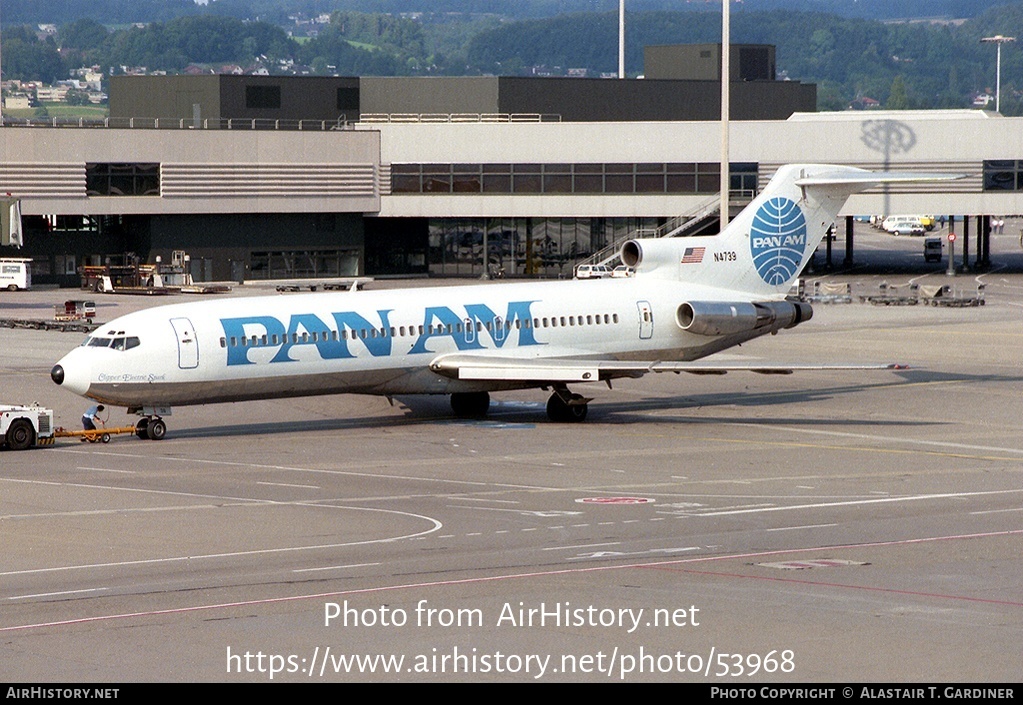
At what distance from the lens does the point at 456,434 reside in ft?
144

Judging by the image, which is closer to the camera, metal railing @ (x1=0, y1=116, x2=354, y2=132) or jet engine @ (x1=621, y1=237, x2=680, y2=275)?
jet engine @ (x1=621, y1=237, x2=680, y2=275)

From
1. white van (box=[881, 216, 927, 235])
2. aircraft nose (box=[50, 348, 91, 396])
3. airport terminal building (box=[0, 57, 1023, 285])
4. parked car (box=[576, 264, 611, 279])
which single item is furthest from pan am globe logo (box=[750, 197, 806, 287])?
white van (box=[881, 216, 927, 235])

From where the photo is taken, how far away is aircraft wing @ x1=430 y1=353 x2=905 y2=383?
4441 centimetres

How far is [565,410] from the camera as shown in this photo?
152 ft

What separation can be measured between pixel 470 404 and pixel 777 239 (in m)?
11.7

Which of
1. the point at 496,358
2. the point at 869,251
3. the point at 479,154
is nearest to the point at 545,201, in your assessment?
the point at 479,154

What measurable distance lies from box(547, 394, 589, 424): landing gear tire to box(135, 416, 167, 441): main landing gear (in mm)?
10973

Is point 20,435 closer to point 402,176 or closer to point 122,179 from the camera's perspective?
point 122,179

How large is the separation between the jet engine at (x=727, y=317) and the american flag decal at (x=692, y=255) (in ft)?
6.19

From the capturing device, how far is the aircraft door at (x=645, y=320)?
48219 millimetres

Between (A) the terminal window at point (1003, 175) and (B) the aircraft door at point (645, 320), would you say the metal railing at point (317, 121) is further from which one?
(B) the aircraft door at point (645, 320)

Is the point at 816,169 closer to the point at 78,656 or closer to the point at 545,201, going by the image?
the point at 78,656

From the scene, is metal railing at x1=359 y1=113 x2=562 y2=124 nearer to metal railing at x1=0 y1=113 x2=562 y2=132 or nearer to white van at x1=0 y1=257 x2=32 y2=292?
metal railing at x1=0 y1=113 x2=562 y2=132

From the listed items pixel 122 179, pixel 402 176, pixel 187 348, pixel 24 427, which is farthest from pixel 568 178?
pixel 24 427
